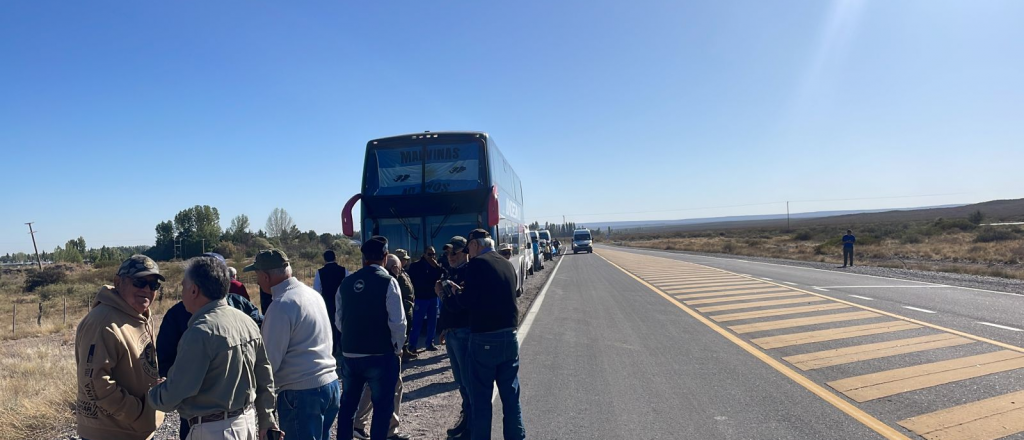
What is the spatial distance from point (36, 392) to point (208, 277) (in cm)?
710

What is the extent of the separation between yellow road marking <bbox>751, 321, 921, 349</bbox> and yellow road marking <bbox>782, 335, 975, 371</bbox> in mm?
606

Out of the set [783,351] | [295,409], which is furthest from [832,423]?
[295,409]

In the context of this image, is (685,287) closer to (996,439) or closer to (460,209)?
(460,209)

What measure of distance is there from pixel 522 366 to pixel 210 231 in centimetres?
8444

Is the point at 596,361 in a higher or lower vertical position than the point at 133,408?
lower

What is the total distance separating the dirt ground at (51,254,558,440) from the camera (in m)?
5.25

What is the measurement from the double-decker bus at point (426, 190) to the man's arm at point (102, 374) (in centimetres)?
747

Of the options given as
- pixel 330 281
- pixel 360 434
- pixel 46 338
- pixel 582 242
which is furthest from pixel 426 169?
pixel 582 242

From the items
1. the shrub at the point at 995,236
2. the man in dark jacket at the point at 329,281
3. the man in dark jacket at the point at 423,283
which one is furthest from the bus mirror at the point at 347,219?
the shrub at the point at 995,236

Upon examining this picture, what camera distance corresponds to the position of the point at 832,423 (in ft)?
15.8

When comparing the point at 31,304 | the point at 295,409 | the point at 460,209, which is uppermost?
the point at 460,209

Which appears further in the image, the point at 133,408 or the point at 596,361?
the point at 596,361

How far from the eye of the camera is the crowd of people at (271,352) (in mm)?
2723

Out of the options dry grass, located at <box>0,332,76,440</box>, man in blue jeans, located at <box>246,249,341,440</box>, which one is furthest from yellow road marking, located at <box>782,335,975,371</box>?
dry grass, located at <box>0,332,76,440</box>
